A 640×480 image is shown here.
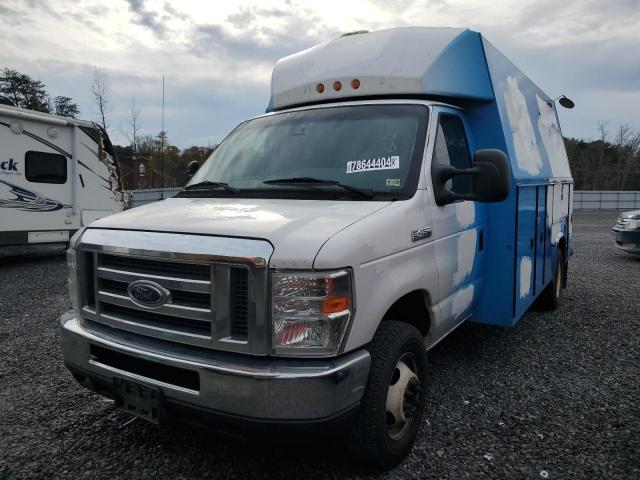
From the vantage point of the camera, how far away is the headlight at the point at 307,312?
89.5 inches

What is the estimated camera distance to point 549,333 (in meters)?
5.42

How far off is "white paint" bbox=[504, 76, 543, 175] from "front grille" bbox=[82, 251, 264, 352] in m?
2.96

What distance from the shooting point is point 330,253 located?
229cm

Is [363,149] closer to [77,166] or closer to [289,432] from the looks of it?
[289,432]

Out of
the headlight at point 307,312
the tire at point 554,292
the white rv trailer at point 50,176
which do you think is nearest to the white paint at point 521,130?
the tire at point 554,292

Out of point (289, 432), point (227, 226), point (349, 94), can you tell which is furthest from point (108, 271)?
point (349, 94)

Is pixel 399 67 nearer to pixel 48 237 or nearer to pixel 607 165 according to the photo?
pixel 48 237

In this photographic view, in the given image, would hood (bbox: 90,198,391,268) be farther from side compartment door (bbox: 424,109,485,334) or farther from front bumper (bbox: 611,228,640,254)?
front bumper (bbox: 611,228,640,254)

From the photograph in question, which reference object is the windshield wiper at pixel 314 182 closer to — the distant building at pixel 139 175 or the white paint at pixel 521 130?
the white paint at pixel 521 130

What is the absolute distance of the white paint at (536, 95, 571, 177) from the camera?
5.85 metres

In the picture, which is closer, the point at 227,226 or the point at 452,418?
the point at 227,226

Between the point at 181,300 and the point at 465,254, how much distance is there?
2.14 m

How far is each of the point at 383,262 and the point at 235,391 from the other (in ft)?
3.25

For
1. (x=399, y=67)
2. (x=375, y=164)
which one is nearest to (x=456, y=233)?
(x=375, y=164)
